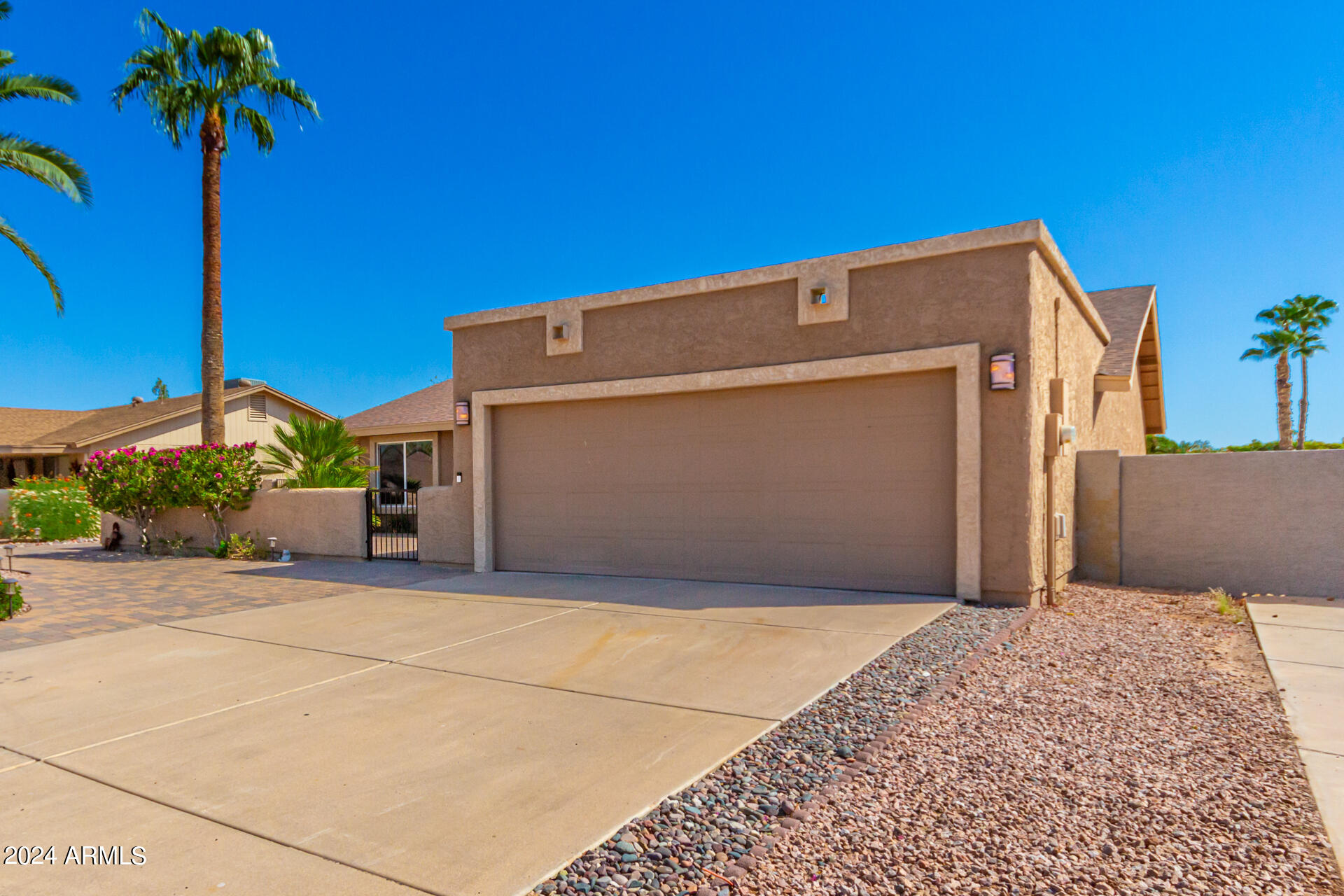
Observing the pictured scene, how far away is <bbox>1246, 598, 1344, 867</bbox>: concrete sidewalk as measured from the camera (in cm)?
358

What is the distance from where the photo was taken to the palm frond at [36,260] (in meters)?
13.4

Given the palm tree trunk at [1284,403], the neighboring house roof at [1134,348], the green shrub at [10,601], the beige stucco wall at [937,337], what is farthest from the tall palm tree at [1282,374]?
the green shrub at [10,601]

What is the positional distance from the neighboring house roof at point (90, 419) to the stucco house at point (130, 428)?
25mm

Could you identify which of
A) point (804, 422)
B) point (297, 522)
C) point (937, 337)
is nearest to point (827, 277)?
point (937, 337)

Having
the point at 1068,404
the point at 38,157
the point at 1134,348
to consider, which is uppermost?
the point at 38,157

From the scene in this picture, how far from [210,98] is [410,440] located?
29.8 ft

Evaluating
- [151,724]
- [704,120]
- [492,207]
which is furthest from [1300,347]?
[151,724]

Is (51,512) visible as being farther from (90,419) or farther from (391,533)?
(90,419)

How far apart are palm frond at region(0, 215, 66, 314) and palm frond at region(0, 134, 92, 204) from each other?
99 centimetres

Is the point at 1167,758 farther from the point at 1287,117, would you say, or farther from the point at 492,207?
the point at 492,207

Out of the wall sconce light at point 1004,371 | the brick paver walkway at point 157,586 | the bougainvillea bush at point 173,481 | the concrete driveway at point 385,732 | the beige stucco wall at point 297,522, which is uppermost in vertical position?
the wall sconce light at point 1004,371

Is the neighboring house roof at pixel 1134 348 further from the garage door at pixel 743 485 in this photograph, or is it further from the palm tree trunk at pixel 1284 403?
the palm tree trunk at pixel 1284 403

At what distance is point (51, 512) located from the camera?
18.4 metres
